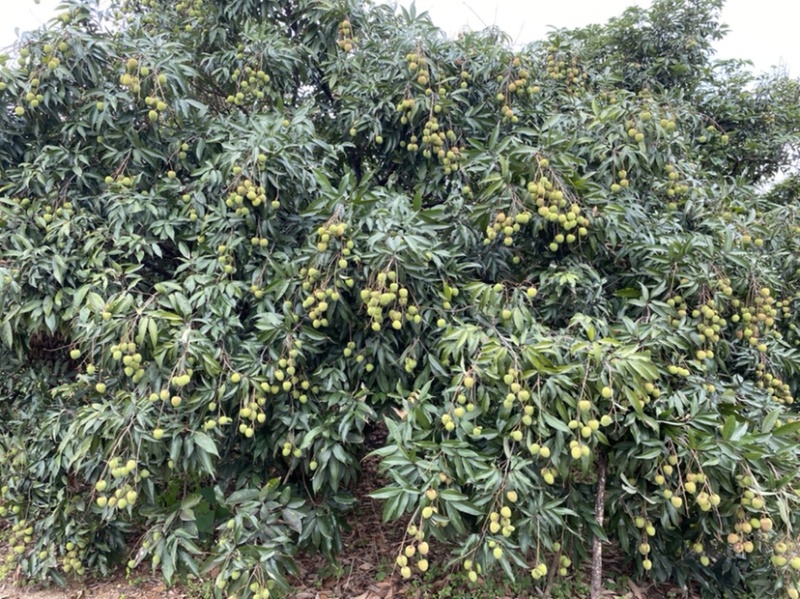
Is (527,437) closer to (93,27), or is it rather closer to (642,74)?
(93,27)

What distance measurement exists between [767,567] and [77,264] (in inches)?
128

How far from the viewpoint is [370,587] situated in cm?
260

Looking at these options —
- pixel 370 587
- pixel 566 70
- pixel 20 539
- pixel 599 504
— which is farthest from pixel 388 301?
pixel 20 539

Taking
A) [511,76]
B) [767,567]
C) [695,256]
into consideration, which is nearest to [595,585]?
[767,567]

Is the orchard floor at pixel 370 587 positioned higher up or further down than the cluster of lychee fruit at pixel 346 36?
further down

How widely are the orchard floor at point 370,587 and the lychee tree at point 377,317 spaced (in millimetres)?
140

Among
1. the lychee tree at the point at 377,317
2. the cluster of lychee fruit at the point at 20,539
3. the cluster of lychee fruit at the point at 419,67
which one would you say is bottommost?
the cluster of lychee fruit at the point at 20,539

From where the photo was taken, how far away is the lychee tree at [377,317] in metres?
1.77

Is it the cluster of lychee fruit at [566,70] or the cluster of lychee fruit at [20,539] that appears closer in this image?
the cluster of lychee fruit at [20,539]

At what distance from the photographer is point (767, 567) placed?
1.97 m

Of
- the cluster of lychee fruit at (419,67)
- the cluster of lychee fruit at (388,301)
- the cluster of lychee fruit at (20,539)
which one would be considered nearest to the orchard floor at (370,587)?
the cluster of lychee fruit at (20,539)

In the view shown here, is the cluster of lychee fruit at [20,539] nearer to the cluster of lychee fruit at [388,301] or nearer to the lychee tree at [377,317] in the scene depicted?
the lychee tree at [377,317]

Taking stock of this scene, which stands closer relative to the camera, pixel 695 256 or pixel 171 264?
pixel 695 256

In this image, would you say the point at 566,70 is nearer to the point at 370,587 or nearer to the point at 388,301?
the point at 388,301
